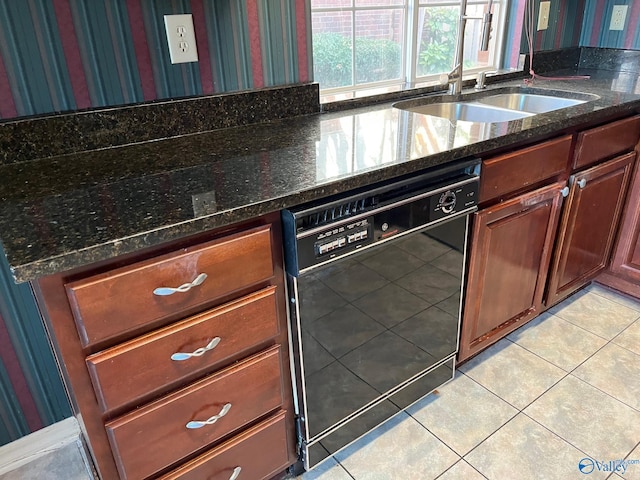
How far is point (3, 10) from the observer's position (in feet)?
3.69

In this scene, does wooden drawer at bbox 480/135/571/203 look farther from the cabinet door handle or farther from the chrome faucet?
the cabinet door handle

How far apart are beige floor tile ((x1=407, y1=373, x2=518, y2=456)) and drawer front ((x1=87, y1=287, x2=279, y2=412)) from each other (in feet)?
2.51

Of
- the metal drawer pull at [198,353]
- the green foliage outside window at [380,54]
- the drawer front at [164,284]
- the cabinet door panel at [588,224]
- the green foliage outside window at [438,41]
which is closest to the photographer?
the drawer front at [164,284]

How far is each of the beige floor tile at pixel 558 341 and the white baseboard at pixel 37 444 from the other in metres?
1.63

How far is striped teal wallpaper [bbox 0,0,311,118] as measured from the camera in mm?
1178

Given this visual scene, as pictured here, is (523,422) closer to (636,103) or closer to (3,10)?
(636,103)

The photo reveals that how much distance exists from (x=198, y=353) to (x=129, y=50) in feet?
2.79

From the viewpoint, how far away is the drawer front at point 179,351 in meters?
0.89

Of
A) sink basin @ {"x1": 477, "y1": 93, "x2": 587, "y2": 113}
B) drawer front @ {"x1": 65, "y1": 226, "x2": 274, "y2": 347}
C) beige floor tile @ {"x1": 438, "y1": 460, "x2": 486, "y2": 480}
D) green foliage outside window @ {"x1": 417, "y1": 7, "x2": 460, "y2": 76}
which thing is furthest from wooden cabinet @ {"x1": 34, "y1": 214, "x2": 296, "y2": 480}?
green foliage outside window @ {"x1": 417, "y1": 7, "x2": 460, "y2": 76}

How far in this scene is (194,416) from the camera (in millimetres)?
1035

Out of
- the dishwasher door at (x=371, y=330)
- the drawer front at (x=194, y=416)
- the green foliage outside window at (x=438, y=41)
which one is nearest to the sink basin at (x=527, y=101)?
the green foliage outside window at (x=438, y=41)

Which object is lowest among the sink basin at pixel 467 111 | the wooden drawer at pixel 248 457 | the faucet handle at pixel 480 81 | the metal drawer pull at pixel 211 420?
the wooden drawer at pixel 248 457
